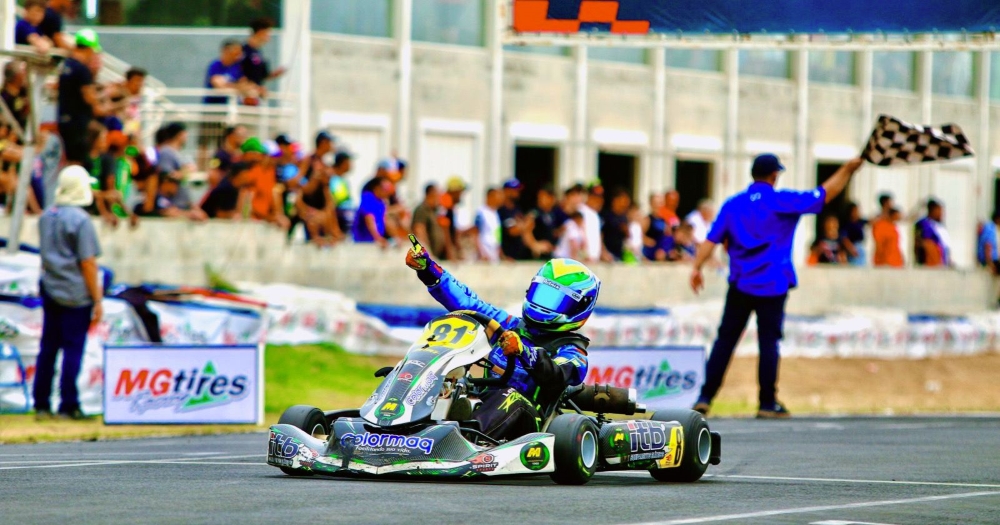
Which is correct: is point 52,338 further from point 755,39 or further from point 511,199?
point 511,199

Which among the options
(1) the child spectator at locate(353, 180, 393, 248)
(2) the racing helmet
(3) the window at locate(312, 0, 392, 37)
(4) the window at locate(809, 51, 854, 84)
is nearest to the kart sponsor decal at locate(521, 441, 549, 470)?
(2) the racing helmet

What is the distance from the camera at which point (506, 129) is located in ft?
95.2

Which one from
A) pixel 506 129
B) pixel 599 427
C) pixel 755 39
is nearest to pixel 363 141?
pixel 506 129

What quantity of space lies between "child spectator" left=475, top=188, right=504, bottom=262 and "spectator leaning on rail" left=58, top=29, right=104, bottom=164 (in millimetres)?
6208

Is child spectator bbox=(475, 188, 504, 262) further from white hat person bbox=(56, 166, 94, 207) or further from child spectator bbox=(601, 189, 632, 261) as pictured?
white hat person bbox=(56, 166, 94, 207)

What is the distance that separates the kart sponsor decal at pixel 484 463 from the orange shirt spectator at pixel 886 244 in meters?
20.6

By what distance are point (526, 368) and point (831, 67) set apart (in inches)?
1124

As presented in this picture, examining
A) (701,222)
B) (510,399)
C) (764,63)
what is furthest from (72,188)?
(764,63)

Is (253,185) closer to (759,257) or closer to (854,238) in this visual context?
(759,257)

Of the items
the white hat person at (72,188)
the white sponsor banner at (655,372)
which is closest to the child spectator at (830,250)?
the white sponsor banner at (655,372)

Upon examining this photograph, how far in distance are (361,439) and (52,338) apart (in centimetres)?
609

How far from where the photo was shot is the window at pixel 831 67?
116ft

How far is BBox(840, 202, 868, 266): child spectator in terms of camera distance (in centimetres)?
2778

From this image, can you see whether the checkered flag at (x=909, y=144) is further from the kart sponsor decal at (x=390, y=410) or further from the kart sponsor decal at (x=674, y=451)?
the kart sponsor decal at (x=390, y=410)
